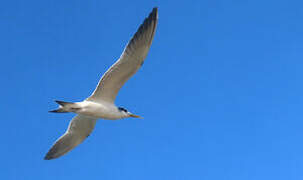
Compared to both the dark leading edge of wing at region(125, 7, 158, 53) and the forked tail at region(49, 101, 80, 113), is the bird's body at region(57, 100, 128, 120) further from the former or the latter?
the dark leading edge of wing at region(125, 7, 158, 53)

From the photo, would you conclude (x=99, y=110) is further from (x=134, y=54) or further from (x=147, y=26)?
(x=147, y=26)

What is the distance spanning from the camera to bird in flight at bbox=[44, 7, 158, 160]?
12570 mm

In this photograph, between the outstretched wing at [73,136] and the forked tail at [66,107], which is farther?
the outstretched wing at [73,136]

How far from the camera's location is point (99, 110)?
46.1ft

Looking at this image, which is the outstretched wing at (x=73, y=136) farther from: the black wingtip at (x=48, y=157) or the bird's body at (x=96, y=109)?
the bird's body at (x=96, y=109)

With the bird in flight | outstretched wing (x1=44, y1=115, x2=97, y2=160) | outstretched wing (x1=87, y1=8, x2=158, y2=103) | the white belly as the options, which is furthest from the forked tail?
outstretched wing (x1=44, y1=115, x2=97, y2=160)

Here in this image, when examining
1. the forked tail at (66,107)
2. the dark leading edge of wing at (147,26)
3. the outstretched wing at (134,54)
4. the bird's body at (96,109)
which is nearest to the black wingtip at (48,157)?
the bird's body at (96,109)

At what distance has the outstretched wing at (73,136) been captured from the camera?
1606 cm

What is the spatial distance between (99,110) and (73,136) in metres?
2.87

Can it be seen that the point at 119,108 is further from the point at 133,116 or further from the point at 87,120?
the point at 87,120

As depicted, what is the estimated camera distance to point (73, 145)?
1658 centimetres

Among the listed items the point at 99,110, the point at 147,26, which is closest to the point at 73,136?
the point at 99,110

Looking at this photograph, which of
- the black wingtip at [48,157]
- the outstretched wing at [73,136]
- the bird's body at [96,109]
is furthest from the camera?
→ the black wingtip at [48,157]

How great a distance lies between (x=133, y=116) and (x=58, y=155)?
3.53 m
